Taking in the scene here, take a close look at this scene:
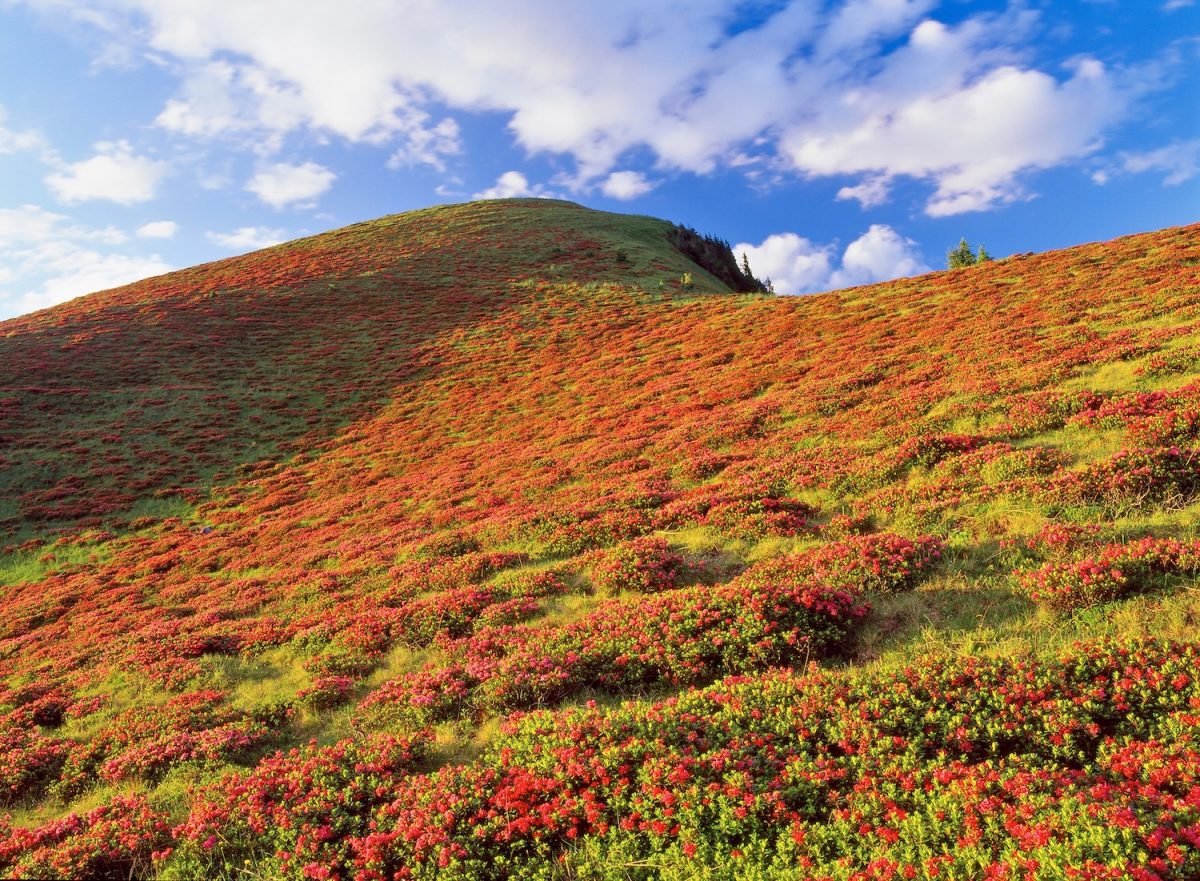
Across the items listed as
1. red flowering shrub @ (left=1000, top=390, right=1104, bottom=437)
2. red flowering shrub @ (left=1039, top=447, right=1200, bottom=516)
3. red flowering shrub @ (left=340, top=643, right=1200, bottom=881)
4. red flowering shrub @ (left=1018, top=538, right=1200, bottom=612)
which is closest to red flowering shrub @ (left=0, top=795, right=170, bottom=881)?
red flowering shrub @ (left=340, top=643, right=1200, bottom=881)

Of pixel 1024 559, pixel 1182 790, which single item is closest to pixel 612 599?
pixel 1024 559

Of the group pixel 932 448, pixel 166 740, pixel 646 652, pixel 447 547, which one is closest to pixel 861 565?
pixel 646 652

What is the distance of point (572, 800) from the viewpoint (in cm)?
604

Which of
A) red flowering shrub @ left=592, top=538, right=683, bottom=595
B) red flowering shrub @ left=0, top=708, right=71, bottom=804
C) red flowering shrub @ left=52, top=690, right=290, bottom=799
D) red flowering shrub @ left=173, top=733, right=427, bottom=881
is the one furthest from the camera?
red flowering shrub @ left=592, top=538, right=683, bottom=595

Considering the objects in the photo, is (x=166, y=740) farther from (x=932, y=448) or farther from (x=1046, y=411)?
(x=1046, y=411)

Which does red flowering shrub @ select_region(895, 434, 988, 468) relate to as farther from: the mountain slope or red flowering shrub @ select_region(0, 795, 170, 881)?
the mountain slope

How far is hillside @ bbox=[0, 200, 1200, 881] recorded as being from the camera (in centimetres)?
549

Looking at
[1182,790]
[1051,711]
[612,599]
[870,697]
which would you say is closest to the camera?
[1182,790]

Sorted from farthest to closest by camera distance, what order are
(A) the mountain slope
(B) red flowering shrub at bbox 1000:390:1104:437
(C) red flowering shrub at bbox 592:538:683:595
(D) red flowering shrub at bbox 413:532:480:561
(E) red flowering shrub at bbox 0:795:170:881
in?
(A) the mountain slope
(D) red flowering shrub at bbox 413:532:480:561
(B) red flowering shrub at bbox 1000:390:1104:437
(C) red flowering shrub at bbox 592:538:683:595
(E) red flowering shrub at bbox 0:795:170:881

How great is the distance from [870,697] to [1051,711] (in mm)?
1602

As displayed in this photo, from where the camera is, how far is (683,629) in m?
8.91

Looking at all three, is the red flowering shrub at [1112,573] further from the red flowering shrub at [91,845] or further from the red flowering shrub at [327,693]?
the red flowering shrub at [91,845]

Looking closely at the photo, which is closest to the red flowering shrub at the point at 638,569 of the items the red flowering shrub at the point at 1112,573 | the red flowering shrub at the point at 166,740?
the red flowering shrub at the point at 1112,573

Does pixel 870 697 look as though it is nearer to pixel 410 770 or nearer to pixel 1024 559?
pixel 1024 559
